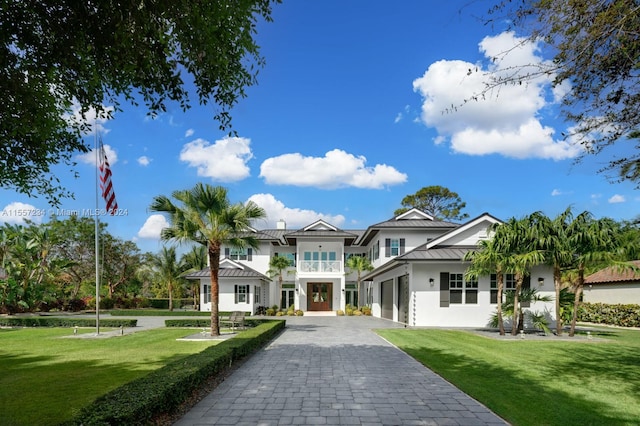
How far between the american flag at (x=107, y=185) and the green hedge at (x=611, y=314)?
910 inches

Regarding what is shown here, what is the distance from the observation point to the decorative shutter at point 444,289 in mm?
20703

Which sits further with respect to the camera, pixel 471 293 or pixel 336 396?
pixel 471 293

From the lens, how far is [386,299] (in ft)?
94.1

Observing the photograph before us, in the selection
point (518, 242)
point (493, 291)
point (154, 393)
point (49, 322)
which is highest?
point (518, 242)

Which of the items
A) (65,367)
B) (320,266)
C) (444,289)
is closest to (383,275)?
(320,266)

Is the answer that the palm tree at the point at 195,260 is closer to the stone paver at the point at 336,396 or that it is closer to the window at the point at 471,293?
the window at the point at 471,293

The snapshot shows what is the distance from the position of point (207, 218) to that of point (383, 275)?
15.2 m

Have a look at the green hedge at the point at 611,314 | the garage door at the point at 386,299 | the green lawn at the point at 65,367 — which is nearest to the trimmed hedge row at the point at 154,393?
the green lawn at the point at 65,367

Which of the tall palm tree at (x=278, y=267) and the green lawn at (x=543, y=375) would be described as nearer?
the green lawn at (x=543, y=375)

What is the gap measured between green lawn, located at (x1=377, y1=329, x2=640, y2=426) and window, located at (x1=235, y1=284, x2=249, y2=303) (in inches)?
709

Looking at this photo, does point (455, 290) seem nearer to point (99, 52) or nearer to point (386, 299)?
point (386, 299)

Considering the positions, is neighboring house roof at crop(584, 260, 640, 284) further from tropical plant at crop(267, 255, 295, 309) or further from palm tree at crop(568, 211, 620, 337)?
tropical plant at crop(267, 255, 295, 309)

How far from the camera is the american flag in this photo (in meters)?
16.6

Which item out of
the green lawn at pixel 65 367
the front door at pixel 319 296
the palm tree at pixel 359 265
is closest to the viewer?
the green lawn at pixel 65 367
